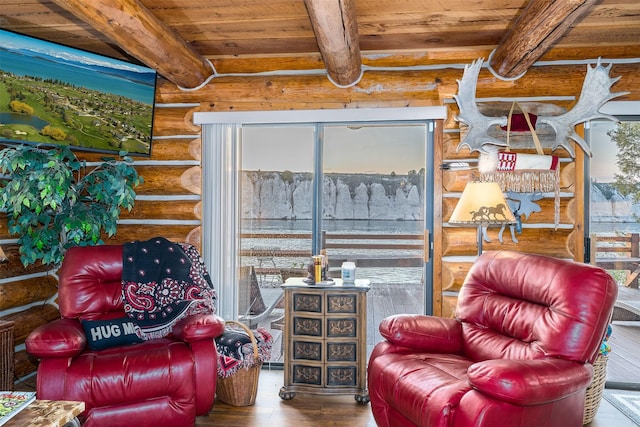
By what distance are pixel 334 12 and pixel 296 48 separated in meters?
1.23

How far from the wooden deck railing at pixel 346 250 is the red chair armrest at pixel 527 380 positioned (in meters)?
1.78

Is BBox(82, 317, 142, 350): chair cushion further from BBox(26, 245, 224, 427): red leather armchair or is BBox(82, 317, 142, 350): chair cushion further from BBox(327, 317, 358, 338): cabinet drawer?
BBox(327, 317, 358, 338): cabinet drawer

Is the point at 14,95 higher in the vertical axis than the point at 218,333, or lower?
higher

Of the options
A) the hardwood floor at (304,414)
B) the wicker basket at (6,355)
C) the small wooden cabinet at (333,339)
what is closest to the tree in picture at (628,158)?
the hardwood floor at (304,414)

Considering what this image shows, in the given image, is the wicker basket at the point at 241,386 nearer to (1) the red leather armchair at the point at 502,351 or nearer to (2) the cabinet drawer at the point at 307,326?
(2) the cabinet drawer at the point at 307,326

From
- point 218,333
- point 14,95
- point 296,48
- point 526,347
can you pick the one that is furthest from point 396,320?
point 14,95

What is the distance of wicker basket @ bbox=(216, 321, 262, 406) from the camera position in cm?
302

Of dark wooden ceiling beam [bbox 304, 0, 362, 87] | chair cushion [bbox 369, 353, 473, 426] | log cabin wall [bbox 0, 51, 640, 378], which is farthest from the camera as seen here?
log cabin wall [bbox 0, 51, 640, 378]

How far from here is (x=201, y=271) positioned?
10.5ft

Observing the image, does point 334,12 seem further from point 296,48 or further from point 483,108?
point 483,108

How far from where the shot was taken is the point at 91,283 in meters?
2.96

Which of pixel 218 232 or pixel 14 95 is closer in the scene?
pixel 14 95

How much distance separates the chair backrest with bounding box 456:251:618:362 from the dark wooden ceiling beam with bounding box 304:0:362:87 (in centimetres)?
163

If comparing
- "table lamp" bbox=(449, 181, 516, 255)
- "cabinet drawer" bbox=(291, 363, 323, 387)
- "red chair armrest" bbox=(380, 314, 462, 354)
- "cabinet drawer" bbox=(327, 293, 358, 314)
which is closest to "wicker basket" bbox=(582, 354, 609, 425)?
"red chair armrest" bbox=(380, 314, 462, 354)
